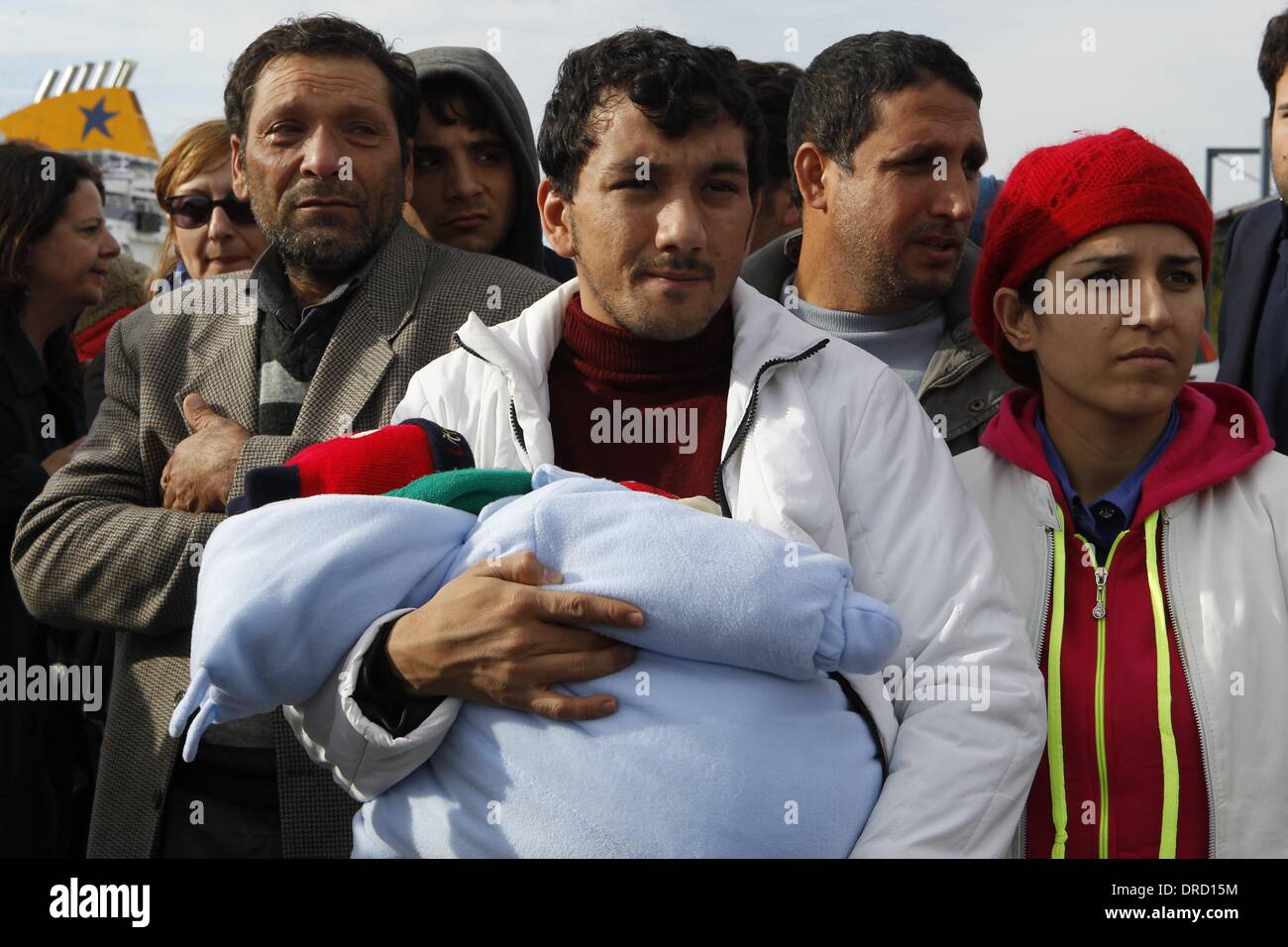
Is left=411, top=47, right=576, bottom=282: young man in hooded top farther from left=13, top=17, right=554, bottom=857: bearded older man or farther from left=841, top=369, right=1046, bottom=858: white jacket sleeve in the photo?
left=841, top=369, right=1046, bottom=858: white jacket sleeve

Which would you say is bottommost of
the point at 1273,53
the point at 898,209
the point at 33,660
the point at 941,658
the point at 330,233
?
the point at 33,660

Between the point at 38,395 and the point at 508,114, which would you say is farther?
the point at 38,395

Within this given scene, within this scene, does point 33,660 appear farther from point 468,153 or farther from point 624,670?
point 624,670

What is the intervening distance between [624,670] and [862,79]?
6.90 ft

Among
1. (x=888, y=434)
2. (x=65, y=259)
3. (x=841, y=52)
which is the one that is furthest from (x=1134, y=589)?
(x=65, y=259)

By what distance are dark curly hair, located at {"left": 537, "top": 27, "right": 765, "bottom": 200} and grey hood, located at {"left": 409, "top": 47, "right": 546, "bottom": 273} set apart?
1013 mm

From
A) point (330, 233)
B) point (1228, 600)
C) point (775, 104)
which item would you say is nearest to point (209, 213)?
point (330, 233)

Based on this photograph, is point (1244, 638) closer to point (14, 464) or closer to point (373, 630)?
point (373, 630)

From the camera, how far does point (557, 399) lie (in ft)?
8.54

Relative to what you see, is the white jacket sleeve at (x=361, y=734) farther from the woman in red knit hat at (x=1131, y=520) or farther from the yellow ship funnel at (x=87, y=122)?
the yellow ship funnel at (x=87, y=122)

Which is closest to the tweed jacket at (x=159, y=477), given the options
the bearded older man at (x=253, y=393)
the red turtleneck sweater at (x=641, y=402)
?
the bearded older man at (x=253, y=393)

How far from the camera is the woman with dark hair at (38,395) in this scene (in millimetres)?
3736

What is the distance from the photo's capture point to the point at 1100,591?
242cm

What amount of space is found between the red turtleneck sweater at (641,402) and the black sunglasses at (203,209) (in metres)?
2.02
